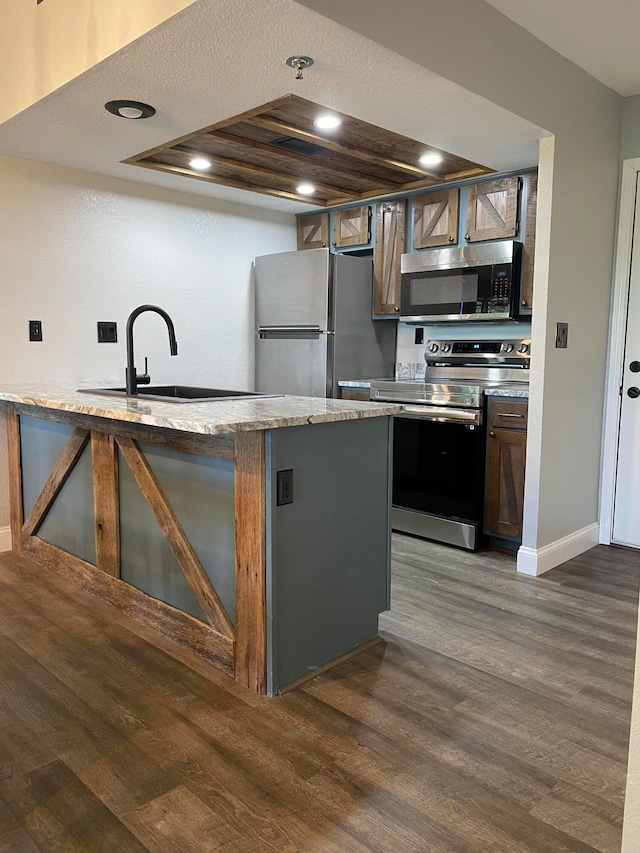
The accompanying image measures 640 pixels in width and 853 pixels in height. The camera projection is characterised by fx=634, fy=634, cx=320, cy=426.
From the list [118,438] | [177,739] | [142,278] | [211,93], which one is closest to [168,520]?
[118,438]

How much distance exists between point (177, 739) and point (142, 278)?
2913mm

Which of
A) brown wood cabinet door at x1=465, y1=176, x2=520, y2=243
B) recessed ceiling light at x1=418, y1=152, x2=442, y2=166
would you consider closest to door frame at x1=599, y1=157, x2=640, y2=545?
brown wood cabinet door at x1=465, y1=176, x2=520, y2=243

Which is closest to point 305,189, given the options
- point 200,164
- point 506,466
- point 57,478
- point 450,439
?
point 200,164

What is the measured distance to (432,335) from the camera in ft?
14.5

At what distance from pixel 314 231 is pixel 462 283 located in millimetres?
1453

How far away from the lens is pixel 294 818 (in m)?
1.53

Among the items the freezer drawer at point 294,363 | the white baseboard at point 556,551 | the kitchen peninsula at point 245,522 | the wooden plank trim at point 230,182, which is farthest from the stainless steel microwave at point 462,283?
the kitchen peninsula at point 245,522

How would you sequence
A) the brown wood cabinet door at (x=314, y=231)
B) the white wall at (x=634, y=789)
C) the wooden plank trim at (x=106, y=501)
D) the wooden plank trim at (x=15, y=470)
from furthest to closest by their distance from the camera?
the brown wood cabinet door at (x=314, y=231)
the wooden plank trim at (x=15, y=470)
the wooden plank trim at (x=106, y=501)
the white wall at (x=634, y=789)

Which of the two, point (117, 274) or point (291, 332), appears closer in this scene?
point (117, 274)

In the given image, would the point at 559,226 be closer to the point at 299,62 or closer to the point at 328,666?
the point at 299,62

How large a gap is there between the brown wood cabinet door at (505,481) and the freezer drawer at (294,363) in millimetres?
1269

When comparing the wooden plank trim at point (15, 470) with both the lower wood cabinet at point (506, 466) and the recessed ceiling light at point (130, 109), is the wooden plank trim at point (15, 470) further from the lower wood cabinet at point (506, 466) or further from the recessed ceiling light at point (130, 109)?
the lower wood cabinet at point (506, 466)

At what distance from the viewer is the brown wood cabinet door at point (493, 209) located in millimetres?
3605

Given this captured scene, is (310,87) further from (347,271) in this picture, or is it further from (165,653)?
(165,653)
